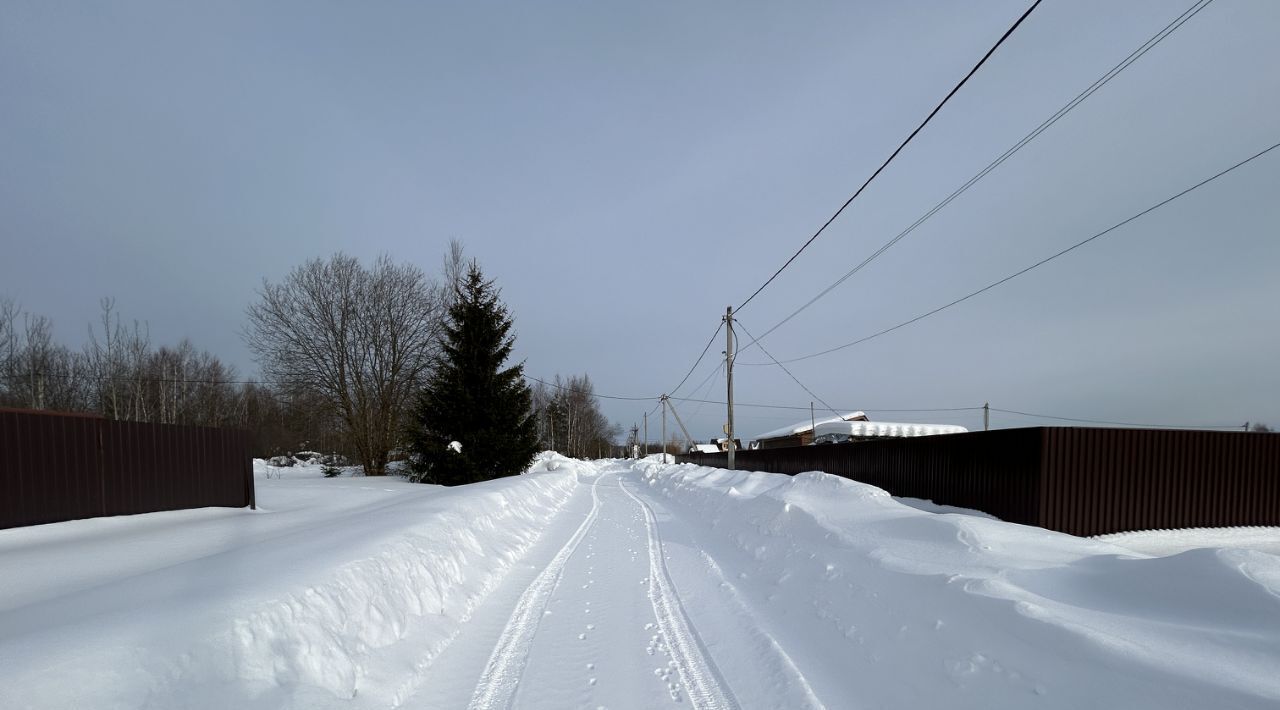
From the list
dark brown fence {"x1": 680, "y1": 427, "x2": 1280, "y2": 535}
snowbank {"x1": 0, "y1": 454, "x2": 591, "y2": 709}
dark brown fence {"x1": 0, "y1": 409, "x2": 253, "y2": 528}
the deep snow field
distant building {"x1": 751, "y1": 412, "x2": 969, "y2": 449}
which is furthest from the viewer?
distant building {"x1": 751, "y1": 412, "x2": 969, "y2": 449}

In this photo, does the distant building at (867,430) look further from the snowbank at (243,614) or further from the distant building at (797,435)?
the snowbank at (243,614)

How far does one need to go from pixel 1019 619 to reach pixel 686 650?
8.08 ft

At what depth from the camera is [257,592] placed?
3967 millimetres

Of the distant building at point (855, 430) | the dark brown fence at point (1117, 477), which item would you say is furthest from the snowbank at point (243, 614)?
the distant building at point (855, 430)

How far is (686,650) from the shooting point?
4.59 meters

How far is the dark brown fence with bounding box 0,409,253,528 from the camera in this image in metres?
9.02

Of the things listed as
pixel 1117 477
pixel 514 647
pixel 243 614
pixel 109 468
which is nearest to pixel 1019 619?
pixel 514 647

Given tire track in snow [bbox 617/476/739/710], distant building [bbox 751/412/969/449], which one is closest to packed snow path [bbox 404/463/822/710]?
tire track in snow [bbox 617/476/739/710]

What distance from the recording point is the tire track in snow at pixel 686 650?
3752 millimetres

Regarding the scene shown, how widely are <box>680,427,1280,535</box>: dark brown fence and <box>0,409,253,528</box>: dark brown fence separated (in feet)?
55.3

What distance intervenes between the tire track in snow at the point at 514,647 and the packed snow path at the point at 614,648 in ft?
0.03

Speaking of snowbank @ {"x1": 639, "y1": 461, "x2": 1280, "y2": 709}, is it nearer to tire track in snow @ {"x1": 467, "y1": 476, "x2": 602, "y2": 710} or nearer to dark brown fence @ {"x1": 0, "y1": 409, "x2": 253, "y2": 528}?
tire track in snow @ {"x1": 467, "y1": 476, "x2": 602, "y2": 710}

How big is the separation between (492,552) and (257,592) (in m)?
4.27

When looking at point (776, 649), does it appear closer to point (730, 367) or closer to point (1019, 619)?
point (1019, 619)
